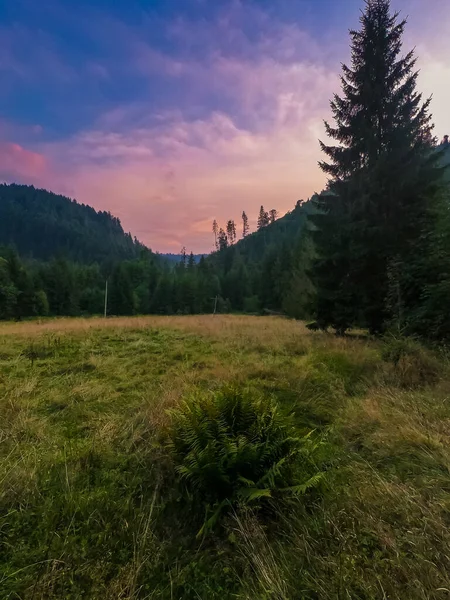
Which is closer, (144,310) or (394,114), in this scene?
(394,114)

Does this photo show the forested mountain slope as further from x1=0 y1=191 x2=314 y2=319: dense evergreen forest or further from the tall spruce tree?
the tall spruce tree

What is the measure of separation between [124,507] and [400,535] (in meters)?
1.92

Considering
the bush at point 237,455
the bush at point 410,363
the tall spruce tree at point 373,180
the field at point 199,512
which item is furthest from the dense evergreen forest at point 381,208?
the bush at point 237,455

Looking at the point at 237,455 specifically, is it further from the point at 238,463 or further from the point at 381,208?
Result: the point at 381,208

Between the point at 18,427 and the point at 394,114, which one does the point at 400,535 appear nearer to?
the point at 18,427

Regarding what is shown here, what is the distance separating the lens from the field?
1711 millimetres

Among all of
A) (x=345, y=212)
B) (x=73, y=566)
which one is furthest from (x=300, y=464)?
(x=345, y=212)

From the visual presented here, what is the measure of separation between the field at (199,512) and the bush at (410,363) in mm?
399

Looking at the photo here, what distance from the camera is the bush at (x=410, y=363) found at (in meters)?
5.24

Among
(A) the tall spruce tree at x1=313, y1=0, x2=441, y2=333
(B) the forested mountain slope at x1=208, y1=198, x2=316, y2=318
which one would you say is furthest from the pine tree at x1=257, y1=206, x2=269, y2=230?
(A) the tall spruce tree at x1=313, y1=0, x2=441, y2=333

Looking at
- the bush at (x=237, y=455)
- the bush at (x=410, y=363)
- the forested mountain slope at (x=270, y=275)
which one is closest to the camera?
the bush at (x=237, y=455)

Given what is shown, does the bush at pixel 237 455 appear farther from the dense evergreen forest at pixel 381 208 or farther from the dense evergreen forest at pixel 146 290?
the dense evergreen forest at pixel 146 290

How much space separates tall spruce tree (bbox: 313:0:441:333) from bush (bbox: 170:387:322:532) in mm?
7696

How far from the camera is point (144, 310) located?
6856 cm
